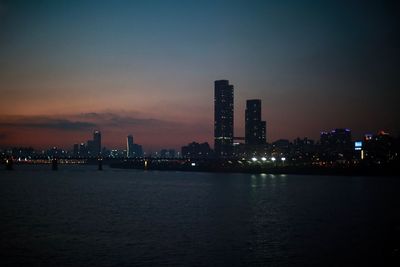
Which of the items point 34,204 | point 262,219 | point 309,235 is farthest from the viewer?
point 34,204

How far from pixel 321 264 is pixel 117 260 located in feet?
47.5

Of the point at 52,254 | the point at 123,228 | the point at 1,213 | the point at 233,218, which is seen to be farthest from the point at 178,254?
the point at 1,213

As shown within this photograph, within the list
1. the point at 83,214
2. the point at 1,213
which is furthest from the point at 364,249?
the point at 1,213

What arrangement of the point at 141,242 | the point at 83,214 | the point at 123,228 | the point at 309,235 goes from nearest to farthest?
the point at 141,242
the point at 309,235
the point at 123,228
the point at 83,214

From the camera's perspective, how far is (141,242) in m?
43.9

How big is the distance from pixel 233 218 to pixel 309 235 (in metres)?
14.8

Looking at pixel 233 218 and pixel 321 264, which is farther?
pixel 233 218

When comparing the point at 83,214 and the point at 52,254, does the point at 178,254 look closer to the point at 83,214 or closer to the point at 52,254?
the point at 52,254

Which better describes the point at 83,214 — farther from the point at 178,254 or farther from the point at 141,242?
the point at 178,254

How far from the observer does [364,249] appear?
4041 centimetres

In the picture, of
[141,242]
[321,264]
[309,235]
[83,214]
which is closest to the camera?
[321,264]

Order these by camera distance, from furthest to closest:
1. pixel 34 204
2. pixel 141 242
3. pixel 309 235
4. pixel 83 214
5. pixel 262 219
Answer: pixel 34 204 → pixel 83 214 → pixel 262 219 → pixel 309 235 → pixel 141 242

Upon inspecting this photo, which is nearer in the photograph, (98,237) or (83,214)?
(98,237)

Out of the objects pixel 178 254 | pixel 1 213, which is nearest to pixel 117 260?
pixel 178 254
